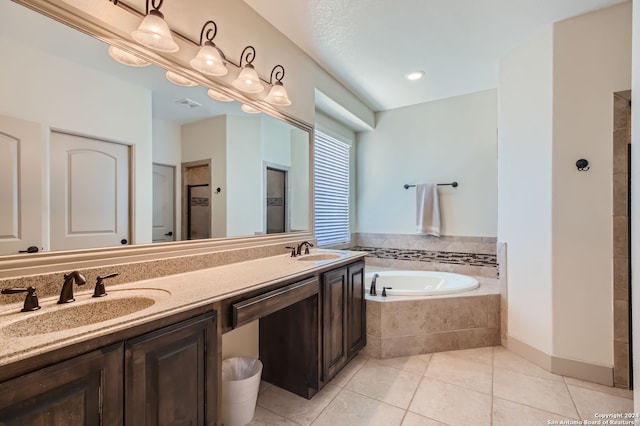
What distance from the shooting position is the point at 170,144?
161 centimetres

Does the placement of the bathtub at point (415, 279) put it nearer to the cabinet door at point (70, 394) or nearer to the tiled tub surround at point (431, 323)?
the tiled tub surround at point (431, 323)

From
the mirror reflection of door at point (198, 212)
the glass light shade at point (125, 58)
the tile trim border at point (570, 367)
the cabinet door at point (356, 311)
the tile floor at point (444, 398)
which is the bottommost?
the tile floor at point (444, 398)

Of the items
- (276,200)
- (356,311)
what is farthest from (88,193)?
(356,311)

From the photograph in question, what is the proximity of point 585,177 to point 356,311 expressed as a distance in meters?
1.90

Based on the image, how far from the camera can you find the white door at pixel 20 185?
102cm

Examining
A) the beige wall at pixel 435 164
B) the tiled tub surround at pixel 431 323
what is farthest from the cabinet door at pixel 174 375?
the beige wall at pixel 435 164

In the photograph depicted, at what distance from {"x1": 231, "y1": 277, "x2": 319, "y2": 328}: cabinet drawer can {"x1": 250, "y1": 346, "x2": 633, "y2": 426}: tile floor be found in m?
0.72

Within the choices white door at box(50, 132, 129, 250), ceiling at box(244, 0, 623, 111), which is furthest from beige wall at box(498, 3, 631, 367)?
white door at box(50, 132, 129, 250)

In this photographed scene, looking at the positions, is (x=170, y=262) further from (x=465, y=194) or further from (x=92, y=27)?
(x=465, y=194)

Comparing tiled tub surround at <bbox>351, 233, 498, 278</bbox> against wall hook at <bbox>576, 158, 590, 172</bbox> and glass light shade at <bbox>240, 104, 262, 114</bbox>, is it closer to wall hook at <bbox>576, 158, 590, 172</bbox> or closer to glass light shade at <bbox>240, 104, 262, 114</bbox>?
wall hook at <bbox>576, 158, 590, 172</bbox>

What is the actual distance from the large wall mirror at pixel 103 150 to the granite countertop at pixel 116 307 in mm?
248

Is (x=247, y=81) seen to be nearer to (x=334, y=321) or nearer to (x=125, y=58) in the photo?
(x=125, y=58)

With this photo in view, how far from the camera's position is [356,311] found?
2252 millimetres

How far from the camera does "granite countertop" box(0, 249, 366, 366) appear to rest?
0.74 metres
